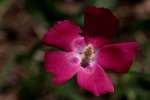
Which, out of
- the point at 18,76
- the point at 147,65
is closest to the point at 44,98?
the point at 18,76

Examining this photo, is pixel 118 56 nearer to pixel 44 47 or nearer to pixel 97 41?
pixel 97 41

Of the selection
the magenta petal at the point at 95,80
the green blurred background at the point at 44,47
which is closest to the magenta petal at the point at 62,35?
the magenta petal at the point at 95,80

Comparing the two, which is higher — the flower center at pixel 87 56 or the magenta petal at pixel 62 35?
the magenta petal at pixel 62 35

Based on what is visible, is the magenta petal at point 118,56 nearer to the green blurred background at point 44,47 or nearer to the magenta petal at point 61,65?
the magenta petal at point 61,65

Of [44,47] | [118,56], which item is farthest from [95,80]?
[44,47]

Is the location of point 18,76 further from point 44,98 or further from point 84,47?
point 84,47

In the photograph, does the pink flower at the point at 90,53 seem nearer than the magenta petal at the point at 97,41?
Yes
